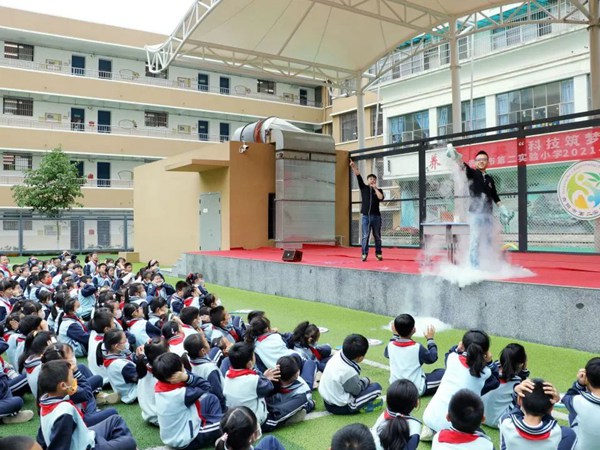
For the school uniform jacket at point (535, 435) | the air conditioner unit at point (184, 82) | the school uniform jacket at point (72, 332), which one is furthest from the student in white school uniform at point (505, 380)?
the air conditioner unit at point (184, 82)

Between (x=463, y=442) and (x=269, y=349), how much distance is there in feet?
7.13

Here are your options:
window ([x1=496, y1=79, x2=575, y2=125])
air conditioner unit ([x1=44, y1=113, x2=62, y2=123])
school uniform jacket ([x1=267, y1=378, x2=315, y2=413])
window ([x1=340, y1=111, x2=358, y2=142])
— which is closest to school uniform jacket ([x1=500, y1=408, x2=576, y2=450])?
school uniform jacket ([x1=267, y1=378, x2=315, y2=413])

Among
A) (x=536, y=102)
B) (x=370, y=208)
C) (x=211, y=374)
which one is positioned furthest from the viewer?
(x=536, y=102)

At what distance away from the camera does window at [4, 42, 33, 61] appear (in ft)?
92.6

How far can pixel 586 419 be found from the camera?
10.0 ft

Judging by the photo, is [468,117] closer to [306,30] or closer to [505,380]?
[306,30]

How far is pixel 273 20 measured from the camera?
15109mm

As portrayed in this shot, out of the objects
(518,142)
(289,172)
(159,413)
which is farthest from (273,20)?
(159,413)

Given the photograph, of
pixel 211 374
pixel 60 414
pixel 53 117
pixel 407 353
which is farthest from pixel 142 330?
pixel 53 117

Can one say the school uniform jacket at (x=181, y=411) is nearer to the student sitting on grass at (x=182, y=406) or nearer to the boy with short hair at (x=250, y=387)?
the student sitting on grass at (x=182, y=406)

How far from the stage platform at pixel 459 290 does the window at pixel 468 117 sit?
14050 millimetres

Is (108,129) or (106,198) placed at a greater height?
(108,129)

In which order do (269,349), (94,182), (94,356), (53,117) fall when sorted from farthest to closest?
1. (94,182)
2. (53,117)
3. (94,356)
4. (269,349)

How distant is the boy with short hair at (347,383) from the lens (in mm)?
3939
